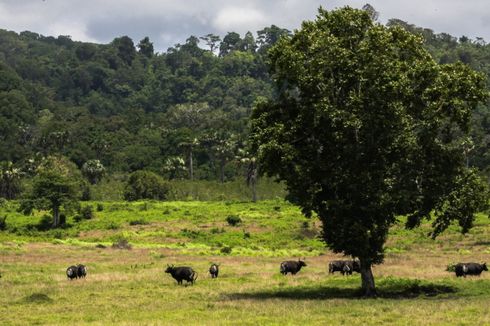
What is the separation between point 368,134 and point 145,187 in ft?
329

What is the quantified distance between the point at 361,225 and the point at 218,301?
846 centimetres

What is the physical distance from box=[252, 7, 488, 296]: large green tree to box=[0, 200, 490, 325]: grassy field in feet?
15.6

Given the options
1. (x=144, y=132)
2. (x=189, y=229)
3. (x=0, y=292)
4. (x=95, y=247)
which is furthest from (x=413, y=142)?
(x=144, y=132)

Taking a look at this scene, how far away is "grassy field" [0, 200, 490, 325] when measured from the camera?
85.6ft

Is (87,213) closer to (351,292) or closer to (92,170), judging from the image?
(92,170)

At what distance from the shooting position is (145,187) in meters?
129

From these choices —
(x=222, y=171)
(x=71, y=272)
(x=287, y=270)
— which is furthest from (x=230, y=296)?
(x=222, y=171)

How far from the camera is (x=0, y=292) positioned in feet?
113

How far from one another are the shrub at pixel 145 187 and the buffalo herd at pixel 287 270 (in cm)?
8450

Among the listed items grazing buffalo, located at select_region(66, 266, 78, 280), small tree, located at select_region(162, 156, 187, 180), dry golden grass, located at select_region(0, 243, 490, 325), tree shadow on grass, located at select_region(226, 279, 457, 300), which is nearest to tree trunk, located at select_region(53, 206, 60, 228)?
dry golden grass, located at select_region(0, 243, 490, 325)

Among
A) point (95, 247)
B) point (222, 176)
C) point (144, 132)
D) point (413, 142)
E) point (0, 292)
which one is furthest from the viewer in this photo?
point (144, 132)

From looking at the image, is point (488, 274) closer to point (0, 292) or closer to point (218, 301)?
point (218, 301)

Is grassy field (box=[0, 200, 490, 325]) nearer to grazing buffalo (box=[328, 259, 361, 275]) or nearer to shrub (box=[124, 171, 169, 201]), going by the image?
grazing buffalo (box=[328, 259, 361, 275])

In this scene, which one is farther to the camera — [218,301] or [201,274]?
[201,274]
